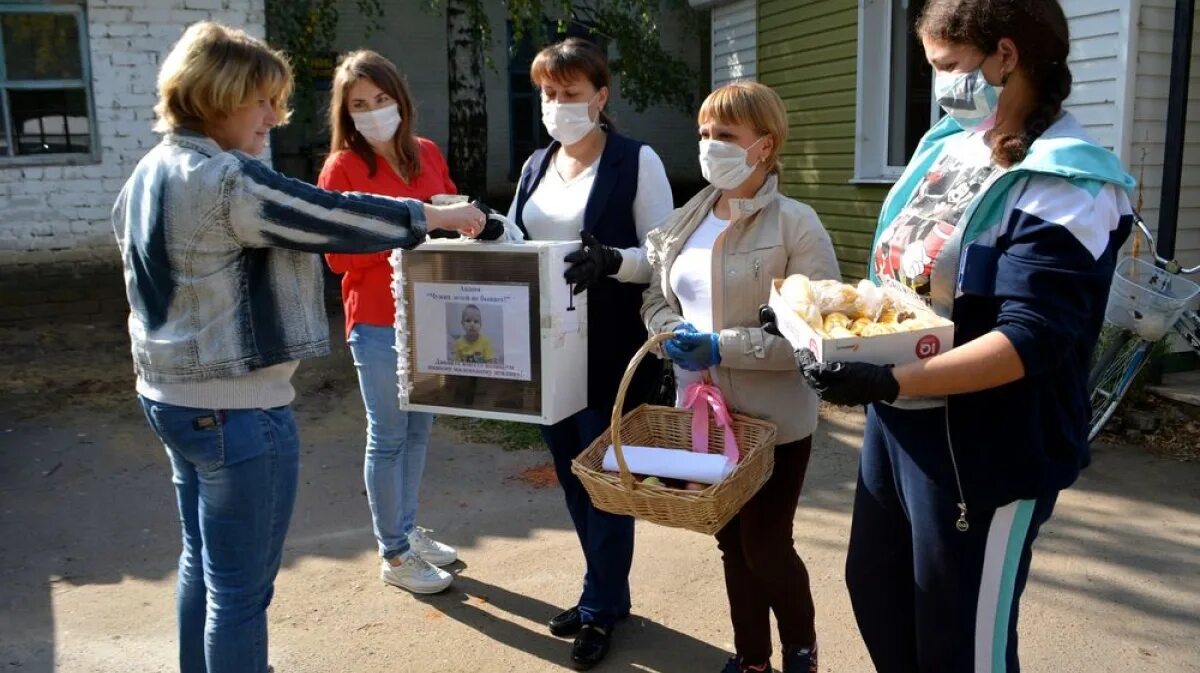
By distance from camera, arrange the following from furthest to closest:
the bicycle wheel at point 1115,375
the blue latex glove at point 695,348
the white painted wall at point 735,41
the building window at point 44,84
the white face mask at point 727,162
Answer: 1. the white painted wall at point 735,41
2. the building window at point 44,84
3. the bicycle wheel at point 1115,375
4. the white face mask at point 727,162
5. the blue latex glove at point 695,348

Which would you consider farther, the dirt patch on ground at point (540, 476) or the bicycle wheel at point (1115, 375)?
the bicycle wheel at point (1115, 375)

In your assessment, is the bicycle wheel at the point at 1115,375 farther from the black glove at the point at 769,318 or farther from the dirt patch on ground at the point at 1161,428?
the black glove at the point at 769,318

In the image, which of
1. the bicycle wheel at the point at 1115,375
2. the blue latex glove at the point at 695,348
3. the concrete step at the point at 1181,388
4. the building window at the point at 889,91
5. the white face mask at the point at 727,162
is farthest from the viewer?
the building window at the point at 889,91

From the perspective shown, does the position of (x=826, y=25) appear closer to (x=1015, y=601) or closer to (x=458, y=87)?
(x=458, y=87)

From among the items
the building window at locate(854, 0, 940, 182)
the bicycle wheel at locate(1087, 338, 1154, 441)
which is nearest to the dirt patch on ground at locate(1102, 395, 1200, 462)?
the bicycle wheel at locate(1087, 338, 1154, 441)

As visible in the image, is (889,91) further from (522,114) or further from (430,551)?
(522,114)

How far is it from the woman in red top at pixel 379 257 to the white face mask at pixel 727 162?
53.9 inches

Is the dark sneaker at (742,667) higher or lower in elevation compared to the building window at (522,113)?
lower

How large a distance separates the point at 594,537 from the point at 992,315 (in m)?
1.78

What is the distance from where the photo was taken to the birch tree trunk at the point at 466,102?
33.2 feet

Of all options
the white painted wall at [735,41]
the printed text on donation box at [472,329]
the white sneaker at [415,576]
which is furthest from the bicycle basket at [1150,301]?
the white painted wall at [735,41]

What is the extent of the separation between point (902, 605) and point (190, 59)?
7.11 ft

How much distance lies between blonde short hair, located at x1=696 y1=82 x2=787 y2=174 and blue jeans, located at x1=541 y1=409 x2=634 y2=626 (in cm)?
111

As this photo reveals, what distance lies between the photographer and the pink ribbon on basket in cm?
270
